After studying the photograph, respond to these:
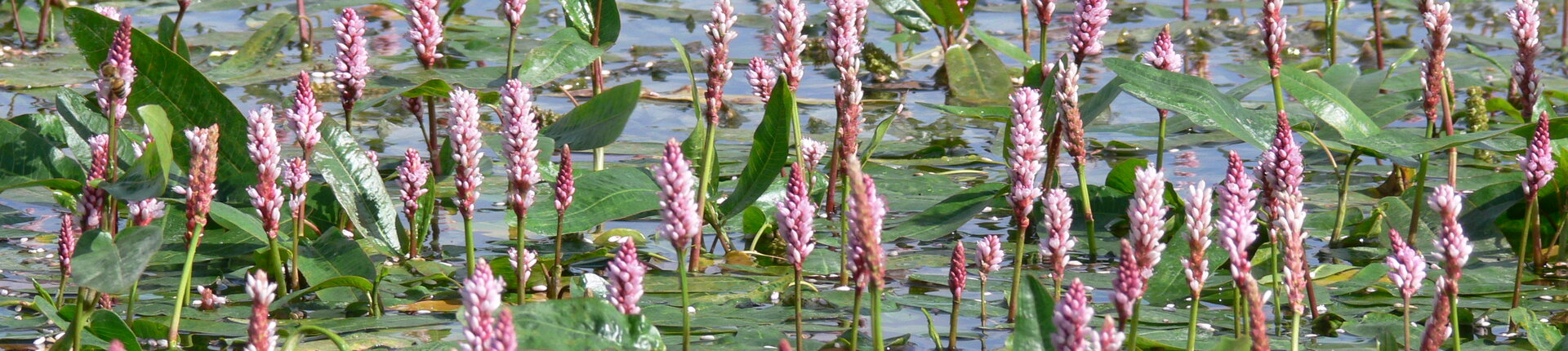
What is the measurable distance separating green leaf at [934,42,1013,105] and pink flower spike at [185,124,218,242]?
124 inches

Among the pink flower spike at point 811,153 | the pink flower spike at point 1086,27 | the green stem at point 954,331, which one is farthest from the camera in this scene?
the pink flower spike at point 811,153

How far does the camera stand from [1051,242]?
2004 mm

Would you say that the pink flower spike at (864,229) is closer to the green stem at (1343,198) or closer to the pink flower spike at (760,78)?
the pink flower spike at (760,78)

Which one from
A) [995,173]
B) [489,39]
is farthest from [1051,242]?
[489,39]

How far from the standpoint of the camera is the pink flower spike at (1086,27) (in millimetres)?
2734

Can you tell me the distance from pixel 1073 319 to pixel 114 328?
48.7 inches

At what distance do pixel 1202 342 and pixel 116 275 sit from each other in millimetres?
1468

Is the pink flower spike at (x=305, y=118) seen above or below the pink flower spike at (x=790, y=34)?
below

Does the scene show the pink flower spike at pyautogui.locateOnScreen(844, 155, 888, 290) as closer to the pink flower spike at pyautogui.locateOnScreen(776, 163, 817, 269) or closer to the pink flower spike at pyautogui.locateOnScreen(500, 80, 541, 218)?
the pink flower spike at pyautogui.locateOnScreen(776, 163, 817, 269)

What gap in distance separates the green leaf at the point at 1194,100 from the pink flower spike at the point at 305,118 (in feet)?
4.07

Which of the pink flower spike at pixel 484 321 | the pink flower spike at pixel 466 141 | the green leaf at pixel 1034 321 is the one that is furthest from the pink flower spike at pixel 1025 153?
the pink flower spike at pixel 484 321

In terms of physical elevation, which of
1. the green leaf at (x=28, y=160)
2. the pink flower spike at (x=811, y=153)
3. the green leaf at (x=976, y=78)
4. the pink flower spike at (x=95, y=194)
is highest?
the pink flower spike at (x=95, y=194)

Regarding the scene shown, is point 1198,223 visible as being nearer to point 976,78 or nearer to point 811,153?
point 811,153

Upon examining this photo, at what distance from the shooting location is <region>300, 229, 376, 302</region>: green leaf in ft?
8.27
